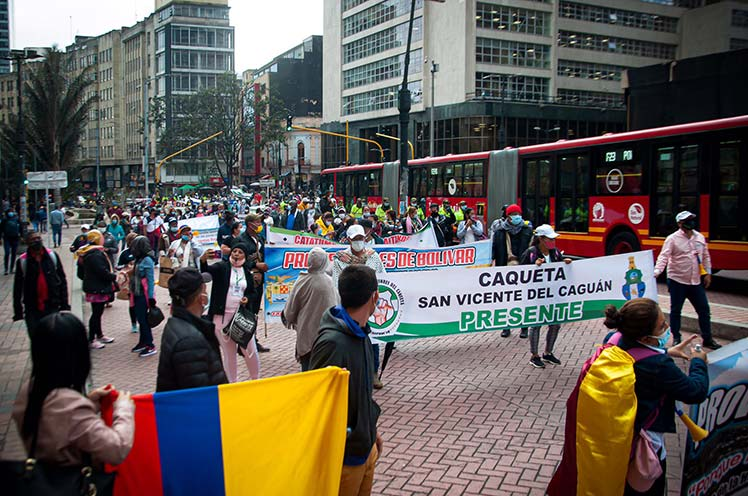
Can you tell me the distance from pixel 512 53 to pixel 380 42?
47.4ft

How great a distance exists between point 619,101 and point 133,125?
7718 cm

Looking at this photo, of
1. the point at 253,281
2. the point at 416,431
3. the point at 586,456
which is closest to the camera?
the point at 586,456

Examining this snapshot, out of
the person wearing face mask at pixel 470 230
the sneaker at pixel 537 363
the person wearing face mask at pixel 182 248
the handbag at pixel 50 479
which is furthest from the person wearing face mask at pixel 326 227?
the handbag at pixel 50 479

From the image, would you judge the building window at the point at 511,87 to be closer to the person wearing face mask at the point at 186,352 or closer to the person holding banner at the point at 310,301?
the person holding banner at the point at 310,301

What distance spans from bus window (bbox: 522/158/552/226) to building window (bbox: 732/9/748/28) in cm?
4053

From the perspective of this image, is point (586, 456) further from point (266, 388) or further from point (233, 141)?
point (233, 141)

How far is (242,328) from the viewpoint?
21.9 ft

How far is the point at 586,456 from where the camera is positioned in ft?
12.6

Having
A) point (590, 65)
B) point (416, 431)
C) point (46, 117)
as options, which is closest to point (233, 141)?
point (46, 117)

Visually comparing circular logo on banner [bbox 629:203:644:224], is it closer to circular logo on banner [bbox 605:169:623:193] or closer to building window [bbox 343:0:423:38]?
circular logo on banner [bbox 605:169:623:193]

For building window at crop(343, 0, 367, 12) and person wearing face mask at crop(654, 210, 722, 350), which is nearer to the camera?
person wearing face mask at crop(654, 210, 722, 350)

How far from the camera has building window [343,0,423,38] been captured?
6456cm

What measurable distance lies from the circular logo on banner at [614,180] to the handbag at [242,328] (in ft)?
41.3

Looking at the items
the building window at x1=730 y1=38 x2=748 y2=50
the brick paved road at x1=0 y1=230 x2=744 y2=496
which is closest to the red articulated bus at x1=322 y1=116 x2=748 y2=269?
the brick paved road at x1=0 y1=230 x2=744 y2=496
